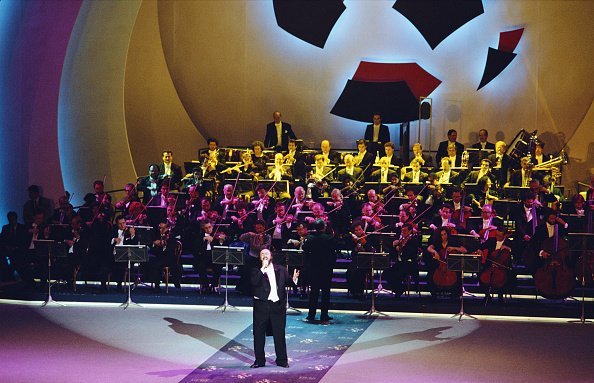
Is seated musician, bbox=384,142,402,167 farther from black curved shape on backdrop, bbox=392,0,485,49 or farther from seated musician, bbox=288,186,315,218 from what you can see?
black curved shape on backdrop, bbox=392,0,485,49

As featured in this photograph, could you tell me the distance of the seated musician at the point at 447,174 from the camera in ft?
53.0

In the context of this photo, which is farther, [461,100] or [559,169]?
[461,100]

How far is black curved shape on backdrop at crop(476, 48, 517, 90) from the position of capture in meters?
19.2

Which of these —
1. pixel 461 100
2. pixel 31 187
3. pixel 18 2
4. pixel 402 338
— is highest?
pixel 18 2

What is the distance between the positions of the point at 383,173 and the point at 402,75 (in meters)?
4.15

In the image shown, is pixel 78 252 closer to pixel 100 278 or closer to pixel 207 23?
pixel 100 278

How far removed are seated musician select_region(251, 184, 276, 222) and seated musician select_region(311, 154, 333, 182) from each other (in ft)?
5.45

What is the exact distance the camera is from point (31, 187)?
52.8ft

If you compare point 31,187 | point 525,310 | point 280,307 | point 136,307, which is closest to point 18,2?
point 31,187

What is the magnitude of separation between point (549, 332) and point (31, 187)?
9314 mm

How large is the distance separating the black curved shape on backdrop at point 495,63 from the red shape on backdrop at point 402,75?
1024 mm

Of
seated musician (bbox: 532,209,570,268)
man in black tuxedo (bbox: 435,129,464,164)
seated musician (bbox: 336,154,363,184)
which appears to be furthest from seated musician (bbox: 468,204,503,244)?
man in black tuxedo (bbox: 435,129,464,164)

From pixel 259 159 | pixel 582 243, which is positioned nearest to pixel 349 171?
pixel 259 159

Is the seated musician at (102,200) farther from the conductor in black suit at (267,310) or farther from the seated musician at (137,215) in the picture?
the conductor in black suit at (267,310)
